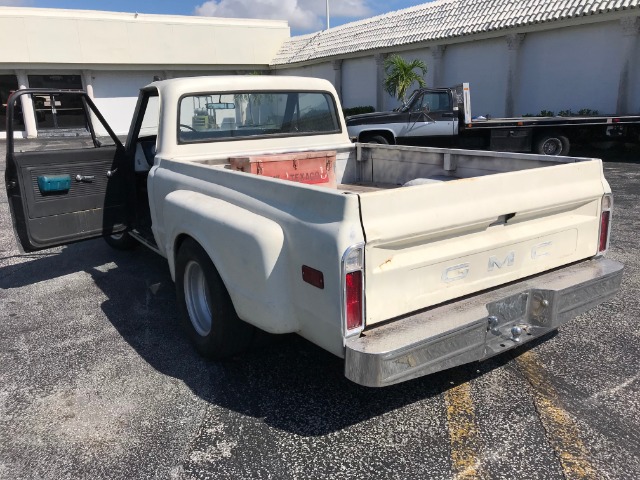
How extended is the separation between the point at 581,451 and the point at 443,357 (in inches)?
33.0

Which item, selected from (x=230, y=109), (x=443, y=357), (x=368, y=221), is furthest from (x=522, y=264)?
(x=230, y=109)

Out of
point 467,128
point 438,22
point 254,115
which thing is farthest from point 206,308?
point 438,22

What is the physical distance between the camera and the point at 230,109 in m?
4.90

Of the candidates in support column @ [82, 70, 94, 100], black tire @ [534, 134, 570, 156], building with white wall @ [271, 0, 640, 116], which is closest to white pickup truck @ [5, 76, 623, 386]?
black tire @ [534, 134, 570, 156]

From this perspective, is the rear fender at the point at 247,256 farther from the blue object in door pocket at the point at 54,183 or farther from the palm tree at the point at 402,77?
the palm tree at the point at 402,77

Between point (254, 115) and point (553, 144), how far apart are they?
10.1 m

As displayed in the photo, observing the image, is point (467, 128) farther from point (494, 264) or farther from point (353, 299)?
point (353, 299)

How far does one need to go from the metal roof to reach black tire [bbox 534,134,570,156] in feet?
13.0

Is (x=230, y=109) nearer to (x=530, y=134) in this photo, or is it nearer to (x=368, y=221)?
(x=368, y=221)

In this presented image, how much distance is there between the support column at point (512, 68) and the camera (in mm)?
16750

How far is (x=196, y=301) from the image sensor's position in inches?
150

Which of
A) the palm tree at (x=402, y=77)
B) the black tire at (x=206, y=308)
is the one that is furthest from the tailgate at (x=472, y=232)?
the palm tree at (x=402, y=77)

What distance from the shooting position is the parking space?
269 cm

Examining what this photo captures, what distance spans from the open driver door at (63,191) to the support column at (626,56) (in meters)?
13.9
